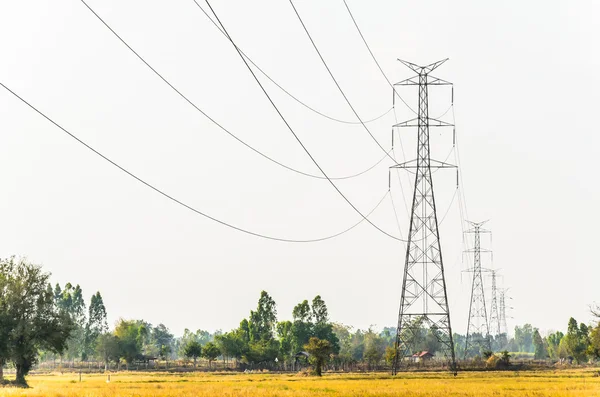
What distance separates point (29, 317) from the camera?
9656 centimetres

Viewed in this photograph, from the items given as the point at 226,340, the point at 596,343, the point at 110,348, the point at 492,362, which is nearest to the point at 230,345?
the point at 226,340

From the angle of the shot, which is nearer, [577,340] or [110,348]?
[577,340]

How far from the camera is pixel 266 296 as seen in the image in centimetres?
19200

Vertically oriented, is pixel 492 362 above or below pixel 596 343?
below

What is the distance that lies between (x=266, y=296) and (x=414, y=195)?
109 meters

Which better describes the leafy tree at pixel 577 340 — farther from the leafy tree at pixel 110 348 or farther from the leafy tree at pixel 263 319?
the leafy tree at pixel 110 348

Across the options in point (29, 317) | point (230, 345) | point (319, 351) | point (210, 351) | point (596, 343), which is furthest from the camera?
point (230, 345)

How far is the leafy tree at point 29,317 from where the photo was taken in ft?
309

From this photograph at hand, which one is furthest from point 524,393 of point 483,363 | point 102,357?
point 102,357

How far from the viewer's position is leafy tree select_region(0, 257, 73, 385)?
9431 centimetres

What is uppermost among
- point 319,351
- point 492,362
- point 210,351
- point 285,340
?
point 285,340

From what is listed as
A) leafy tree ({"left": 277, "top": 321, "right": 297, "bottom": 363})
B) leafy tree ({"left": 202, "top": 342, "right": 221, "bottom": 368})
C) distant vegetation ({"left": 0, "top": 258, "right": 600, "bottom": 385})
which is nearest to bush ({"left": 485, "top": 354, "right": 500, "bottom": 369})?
distant vegetation ({"left": 0, "top": 258, "right": 600, "bottom": 385})

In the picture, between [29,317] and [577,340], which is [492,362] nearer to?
[577,340]

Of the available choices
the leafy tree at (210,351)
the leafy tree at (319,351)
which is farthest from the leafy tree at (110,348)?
the leafy tree at (319,351)
